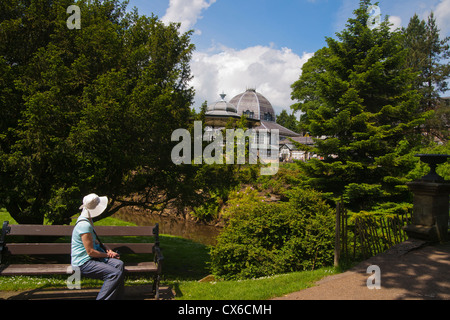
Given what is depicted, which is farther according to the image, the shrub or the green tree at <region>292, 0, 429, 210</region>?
the green tree at <region>292, 0, 429, 210</region>

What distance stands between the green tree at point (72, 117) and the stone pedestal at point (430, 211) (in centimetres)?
649

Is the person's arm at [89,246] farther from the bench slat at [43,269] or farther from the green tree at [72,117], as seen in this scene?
the green tree at [72,117]

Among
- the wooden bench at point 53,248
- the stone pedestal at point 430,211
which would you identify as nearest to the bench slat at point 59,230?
the wooden bench at point 53,248

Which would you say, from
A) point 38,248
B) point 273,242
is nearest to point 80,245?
point 38,248

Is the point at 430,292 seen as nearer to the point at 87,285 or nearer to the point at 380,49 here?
the point at 87,285

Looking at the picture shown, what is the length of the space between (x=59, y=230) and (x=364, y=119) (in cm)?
1222

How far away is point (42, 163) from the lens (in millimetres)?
8742

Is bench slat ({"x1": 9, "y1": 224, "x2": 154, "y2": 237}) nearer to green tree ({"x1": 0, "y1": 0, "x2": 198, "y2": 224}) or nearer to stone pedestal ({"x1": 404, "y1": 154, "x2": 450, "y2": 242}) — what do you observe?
green tree ({"x1": 0, "y1": 0, "x2": 198, "y2": 224})

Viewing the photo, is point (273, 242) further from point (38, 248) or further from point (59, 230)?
point (38, 248)

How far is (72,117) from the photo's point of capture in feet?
29.9

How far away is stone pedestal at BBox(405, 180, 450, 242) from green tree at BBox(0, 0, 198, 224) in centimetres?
649

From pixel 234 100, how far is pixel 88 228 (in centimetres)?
7552

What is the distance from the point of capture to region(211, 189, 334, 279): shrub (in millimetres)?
7746

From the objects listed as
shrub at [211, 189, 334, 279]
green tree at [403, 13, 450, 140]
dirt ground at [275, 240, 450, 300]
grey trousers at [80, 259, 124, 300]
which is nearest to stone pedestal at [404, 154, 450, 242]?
dirt ground at [275, 240, 450, 300]
